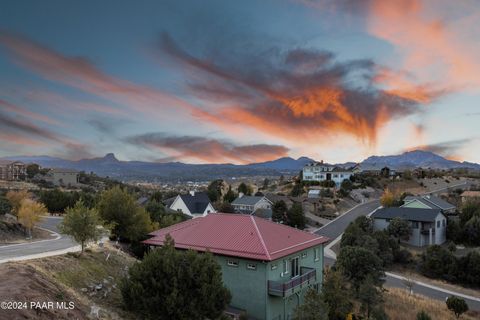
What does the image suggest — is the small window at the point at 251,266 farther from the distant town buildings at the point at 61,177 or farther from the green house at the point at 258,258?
the distant town buildings at the point at 61,177

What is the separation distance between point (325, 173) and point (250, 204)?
44975 millimetres

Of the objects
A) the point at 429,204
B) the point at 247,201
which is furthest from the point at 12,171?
the point at 429,204

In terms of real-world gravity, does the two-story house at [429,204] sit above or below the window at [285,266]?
above

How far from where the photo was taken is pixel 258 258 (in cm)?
2358

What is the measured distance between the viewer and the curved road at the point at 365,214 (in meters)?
40.6

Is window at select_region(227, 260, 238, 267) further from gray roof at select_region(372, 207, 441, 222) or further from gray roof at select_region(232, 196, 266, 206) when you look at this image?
gray roof at select_region(232, 196, 266, 206)

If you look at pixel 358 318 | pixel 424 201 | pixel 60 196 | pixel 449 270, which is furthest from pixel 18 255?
pixel 424 201

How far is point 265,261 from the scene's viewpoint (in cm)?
2342

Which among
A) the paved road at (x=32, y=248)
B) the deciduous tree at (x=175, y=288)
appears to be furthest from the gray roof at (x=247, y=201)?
the deciduous tree at (x=175, y=288)

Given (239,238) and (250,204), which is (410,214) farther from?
(239,238)

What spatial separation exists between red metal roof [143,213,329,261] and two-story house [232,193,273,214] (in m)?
49.6

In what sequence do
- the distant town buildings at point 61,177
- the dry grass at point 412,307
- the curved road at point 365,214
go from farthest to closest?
the distant town buildings at point 61,177 < the curved road at point 365,214 < the dry grass at point 412,307

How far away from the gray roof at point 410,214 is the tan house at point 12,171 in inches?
3701

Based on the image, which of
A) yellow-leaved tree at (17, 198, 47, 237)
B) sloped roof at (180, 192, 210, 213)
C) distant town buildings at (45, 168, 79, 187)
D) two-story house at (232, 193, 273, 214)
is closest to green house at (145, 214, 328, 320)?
yellow-leaved tree at (17, 198, 47, 237)
